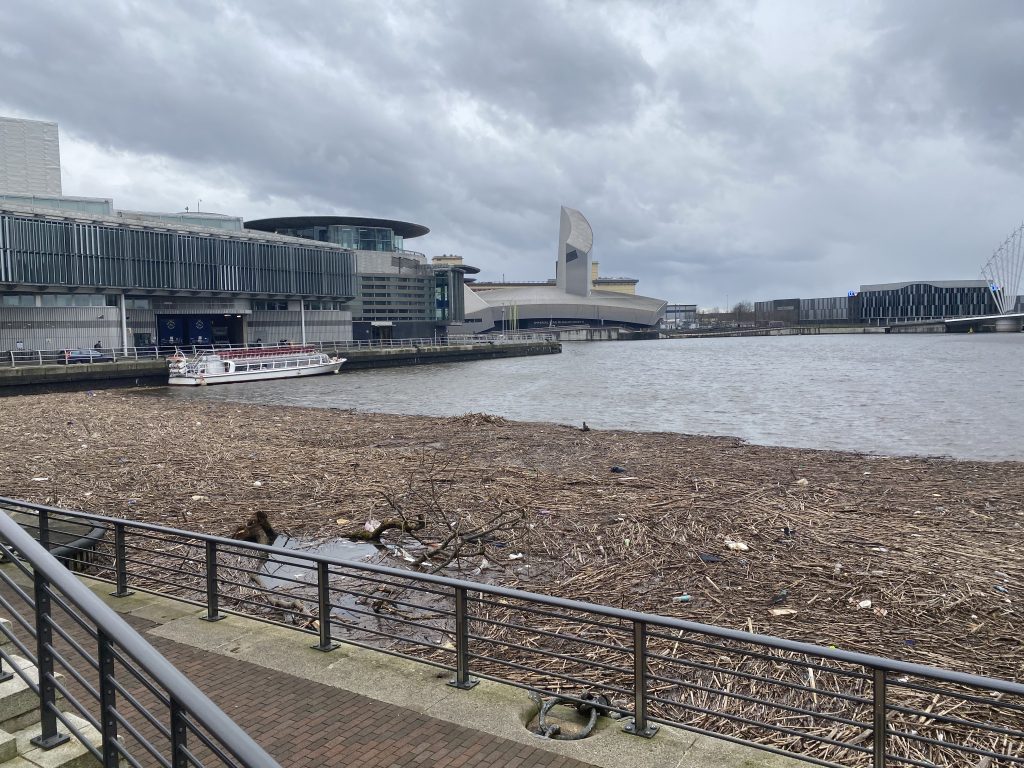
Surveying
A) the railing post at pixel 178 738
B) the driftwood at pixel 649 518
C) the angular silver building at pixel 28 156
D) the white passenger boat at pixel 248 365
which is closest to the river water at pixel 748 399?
the white passenger boat at pixel 248 365

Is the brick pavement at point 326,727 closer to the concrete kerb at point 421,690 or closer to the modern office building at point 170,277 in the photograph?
the concrete kerb at point 421,690

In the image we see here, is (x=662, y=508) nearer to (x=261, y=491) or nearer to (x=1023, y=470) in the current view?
(x=261, y=491)

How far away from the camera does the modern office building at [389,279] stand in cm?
13025

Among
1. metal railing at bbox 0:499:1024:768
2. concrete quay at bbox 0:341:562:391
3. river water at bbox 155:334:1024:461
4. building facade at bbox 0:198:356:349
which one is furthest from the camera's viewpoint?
building facade at bbox 0:198:356:349

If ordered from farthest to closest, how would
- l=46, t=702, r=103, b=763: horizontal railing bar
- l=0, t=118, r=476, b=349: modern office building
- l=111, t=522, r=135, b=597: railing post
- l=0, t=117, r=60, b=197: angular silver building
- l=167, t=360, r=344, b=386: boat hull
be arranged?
l=0, t=117, r=60, b=197: angular silver building
l=0, t=118, r=476, b=349: modern office building
l=167, t=360, r=344, b=386: boat hull
l=111, t=522, r=135, b=597: railing post
l=46, t=702, r=103, b=763: horizontal railing bar

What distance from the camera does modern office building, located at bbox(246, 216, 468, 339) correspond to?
13025 centimetres

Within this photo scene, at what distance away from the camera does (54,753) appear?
4301mm

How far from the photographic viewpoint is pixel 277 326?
102625 millimetres

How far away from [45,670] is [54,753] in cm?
45

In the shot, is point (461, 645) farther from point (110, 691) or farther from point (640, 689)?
point (110, 691)

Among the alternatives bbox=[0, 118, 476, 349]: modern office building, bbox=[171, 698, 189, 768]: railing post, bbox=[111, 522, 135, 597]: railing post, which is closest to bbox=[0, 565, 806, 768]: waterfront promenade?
bbox=[111, 522, 135, 597]: railing post

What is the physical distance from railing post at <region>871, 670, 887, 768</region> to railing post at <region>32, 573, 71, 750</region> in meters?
4.55

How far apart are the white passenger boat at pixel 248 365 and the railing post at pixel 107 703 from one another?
58.8m

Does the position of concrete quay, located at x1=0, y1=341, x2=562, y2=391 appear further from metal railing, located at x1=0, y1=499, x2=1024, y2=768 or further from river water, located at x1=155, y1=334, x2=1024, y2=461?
metal railing, located at x1=0, y1=499, x2=1024, y2=768
